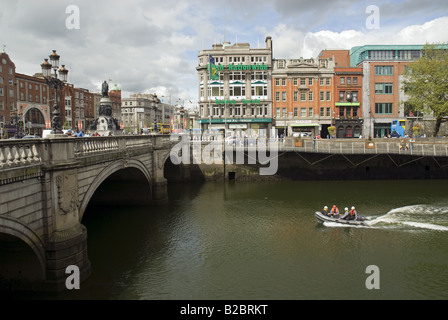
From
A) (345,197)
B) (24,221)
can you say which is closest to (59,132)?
(24,221)

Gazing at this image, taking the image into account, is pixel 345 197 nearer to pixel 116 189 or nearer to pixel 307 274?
pixel 307 274

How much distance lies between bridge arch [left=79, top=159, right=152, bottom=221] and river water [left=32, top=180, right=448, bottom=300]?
3.39 meters

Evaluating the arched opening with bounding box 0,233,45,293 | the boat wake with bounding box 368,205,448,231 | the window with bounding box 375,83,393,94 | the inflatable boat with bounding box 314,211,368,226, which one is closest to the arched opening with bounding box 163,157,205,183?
the inflatable boat with bounding box 314,211,368,226

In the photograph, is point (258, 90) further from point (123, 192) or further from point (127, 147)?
point (127, 147)

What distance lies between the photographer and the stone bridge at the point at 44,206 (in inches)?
496

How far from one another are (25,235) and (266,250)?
13853 millimetres

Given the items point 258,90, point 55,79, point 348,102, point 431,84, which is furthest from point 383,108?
point 55,79

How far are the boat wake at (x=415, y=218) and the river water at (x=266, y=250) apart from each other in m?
0.08

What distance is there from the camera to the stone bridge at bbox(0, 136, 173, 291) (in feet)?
41.3

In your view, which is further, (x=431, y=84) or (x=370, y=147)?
(x=431, y=84)

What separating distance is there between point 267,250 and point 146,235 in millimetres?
9183

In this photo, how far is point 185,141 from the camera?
48.1m

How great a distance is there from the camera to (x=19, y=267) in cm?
1530

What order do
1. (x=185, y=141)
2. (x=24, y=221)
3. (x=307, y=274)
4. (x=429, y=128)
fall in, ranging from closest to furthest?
(x=24, y=221) < (x=307, y=274) < (x=185, y=141) < (x=429, y=128)
